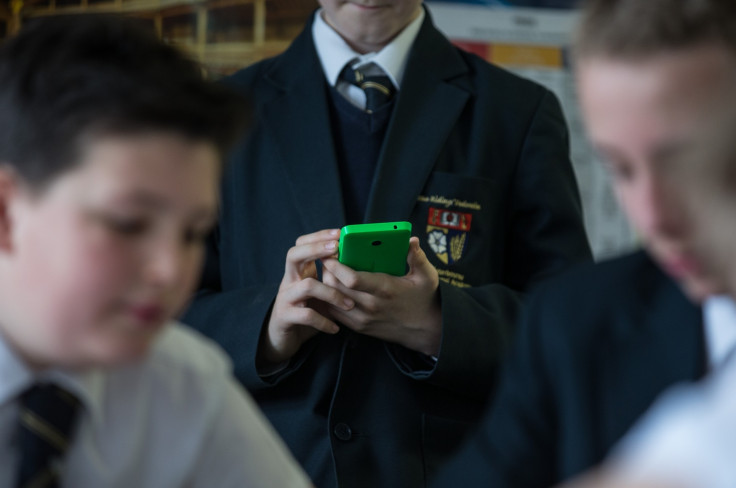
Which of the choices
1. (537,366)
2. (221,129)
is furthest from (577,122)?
(221,129)

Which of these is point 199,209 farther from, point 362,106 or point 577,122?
point 577,122

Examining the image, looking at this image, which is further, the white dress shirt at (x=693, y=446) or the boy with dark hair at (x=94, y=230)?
the boy with dark hair at (x=94, y=230)

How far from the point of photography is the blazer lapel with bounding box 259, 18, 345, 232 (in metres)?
1.67

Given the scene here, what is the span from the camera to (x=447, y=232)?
1.68 m

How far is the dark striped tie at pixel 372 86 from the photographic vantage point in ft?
5.67

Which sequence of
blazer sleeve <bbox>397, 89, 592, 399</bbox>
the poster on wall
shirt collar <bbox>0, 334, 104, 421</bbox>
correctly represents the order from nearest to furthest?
shirt collar <bbox>0, 334, 104, 421</bbox>
blazer sleeve <bbox>397, 89, 592, 399</bbox>
the poster on wall

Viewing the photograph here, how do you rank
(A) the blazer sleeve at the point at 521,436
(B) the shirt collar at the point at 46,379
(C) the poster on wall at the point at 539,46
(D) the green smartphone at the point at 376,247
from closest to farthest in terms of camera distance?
(B) the shirt collar at the point at 46,379 → (A) the blazer sleeve at the point at 521,436 → (D) the green smartphone at the point at 376,247 → (C) the poster on wall at the point at 539,46

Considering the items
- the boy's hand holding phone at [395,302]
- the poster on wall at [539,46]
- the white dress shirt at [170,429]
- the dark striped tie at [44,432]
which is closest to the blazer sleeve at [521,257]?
the boy's hand holding phone at [395,302]

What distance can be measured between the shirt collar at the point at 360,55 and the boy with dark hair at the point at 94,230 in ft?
2.31

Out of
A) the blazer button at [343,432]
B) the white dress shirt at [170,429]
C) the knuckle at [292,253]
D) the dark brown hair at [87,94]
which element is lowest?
the blazer button at [343,432]

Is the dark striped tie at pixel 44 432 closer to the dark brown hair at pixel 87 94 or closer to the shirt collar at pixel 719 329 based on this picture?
the dark brown hair at pixel 87 94

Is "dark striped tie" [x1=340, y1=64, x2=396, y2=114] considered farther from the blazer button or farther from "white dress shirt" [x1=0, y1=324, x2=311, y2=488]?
"white dress shirt" [x1=0, y1=324, x2=311, y2=488]

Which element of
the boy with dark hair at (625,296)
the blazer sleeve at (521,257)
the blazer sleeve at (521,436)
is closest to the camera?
the boy with dark hair at (625,296)

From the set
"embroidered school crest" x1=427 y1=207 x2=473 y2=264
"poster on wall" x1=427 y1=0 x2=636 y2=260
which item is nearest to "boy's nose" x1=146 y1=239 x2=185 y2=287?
"embroidered school crest" x1=427 y1=207 x2=473 y2=264
